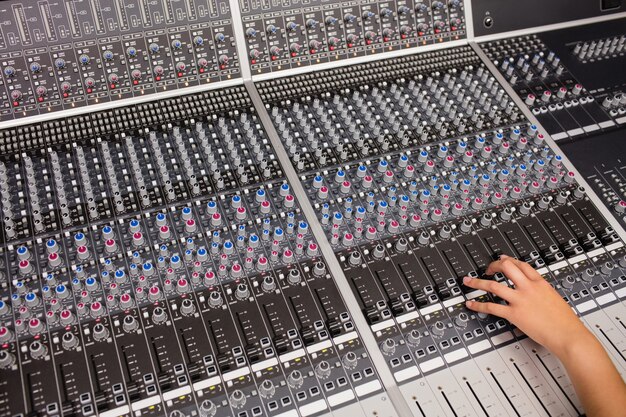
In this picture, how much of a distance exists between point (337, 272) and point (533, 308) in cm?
80

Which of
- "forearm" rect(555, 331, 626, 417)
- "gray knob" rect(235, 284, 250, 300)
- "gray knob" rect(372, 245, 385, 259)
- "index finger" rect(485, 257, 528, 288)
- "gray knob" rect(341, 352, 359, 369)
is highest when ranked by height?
"gray knob" rect(235, 284, 250, 300)

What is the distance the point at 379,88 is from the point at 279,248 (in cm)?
124

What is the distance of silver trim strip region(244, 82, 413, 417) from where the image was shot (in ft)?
7.22

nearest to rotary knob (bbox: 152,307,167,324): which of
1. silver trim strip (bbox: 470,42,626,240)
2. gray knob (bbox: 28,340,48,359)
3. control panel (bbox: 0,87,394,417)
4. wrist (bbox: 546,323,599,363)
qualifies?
control panel (bbox: 0,87,394,417)

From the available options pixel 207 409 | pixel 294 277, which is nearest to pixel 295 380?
pixel 207 409

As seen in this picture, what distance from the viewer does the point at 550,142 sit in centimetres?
306

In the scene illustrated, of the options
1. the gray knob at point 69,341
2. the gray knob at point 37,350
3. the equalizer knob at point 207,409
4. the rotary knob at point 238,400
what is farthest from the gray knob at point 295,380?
the gray knob at point 37,350

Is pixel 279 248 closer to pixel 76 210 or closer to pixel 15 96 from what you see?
pixel 76 210

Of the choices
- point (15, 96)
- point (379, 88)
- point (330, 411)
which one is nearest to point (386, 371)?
point (330, 411)

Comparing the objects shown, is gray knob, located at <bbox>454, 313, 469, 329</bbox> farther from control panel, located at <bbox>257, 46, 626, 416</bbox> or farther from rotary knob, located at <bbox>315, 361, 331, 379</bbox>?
rotary knob, located at <bbox>315, 361, 331, 379</bbox>

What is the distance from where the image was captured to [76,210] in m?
2.56

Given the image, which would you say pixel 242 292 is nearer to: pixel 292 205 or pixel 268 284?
pixel 268 284

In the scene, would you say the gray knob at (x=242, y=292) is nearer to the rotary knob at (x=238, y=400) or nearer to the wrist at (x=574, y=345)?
the rotary knob at (x=238, y=400)

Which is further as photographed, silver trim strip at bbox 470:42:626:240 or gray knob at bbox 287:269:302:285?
silver trim strip at bbox 470:42:626:240
